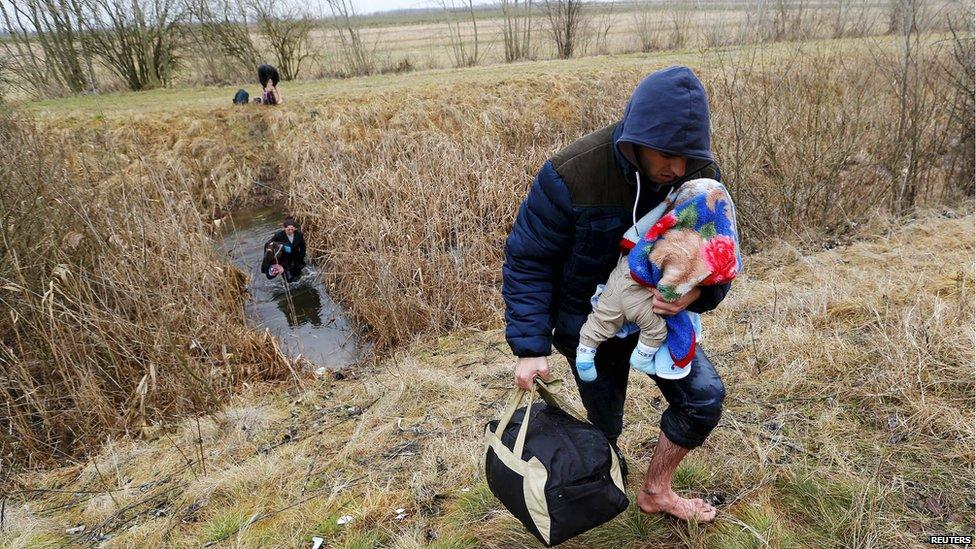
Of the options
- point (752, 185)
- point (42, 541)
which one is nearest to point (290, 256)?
point (42, 541)

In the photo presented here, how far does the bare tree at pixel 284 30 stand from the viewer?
51.3ft

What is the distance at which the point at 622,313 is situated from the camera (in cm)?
158

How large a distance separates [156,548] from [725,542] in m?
2.51

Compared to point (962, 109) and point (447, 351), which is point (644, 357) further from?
point (962, 109)

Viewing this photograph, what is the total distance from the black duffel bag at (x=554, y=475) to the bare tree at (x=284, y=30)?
673 inches

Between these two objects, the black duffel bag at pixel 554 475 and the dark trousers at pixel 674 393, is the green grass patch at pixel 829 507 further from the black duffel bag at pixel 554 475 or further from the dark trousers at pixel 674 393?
the black duffel bag at pixel 554 475

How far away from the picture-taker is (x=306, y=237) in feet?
26.6

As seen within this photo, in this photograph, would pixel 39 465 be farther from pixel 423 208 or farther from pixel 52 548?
pixel 423 208

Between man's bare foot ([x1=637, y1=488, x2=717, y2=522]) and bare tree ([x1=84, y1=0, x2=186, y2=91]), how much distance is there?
16950 millimetres

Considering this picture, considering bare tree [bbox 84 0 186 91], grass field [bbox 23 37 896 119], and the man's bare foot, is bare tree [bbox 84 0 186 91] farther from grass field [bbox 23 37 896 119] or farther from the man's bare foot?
the man's bare foot

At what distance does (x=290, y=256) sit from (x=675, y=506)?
19.9ft

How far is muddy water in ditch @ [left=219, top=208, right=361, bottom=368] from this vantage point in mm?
5863

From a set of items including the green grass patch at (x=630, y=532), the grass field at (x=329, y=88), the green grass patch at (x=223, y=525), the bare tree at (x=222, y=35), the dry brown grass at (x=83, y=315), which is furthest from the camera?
the bare tree at (x=222, y=35)

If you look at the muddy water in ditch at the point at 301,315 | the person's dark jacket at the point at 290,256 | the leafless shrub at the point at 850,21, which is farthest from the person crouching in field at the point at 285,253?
the leafless shrub at the point at 850,21
